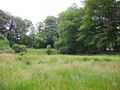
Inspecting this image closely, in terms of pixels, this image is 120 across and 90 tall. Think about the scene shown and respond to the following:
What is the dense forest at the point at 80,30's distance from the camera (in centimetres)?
3491

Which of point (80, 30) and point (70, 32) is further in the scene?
point (70, 32)

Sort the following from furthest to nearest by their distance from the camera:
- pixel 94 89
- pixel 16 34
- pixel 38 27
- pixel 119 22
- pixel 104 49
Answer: pixel 38 27, pixel 16 34, pixel 104 49, pixel 119 22, pixel 94 89

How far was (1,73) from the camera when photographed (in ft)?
23.4

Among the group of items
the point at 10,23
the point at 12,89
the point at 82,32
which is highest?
the point at 10,23

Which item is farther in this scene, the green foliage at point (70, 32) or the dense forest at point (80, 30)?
the green foliage at point (70, 32)

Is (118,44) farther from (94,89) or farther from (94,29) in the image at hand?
(94,89)

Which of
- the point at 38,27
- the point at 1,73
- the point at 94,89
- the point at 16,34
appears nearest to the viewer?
the point at 94,89

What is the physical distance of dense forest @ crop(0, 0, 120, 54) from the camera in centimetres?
3491

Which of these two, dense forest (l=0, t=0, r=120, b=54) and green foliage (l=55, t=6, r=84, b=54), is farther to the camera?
green foliage (l=55, t=6, r=84, b=54)

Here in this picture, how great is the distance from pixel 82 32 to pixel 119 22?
21.4 ft

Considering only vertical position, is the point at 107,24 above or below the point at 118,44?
above

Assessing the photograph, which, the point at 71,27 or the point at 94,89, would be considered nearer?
the point at 94,89

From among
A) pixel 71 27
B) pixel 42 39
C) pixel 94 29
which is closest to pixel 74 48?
pixel 71 27

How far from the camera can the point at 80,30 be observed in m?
40.8
